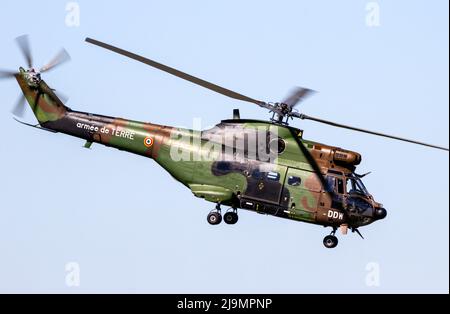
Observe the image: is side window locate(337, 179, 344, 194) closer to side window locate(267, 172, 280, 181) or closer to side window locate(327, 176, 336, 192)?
side window locate(327, 176, 336, 192)

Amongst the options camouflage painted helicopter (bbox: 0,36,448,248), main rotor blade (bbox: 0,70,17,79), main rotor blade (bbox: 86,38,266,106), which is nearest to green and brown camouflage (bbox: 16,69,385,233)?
camouflage painted helicopter (bbox: 0,36,448,248)

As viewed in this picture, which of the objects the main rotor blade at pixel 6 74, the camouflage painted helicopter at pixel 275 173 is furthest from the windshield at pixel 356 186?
the main rotor blade at pixel 6 74

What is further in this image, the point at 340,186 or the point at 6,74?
the point at 6,74

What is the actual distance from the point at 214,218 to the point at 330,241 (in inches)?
184

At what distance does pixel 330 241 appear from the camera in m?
38.7

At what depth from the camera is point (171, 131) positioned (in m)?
40.4

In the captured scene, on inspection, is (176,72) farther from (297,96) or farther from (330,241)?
(330,241)

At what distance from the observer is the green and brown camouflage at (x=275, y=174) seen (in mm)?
38531

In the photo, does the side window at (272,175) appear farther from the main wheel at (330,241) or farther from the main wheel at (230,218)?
the main wheel at (330,241)

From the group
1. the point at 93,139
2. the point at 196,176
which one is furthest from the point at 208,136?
the point at 93,139

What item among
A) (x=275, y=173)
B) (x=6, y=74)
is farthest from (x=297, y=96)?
(x=6, y=74)

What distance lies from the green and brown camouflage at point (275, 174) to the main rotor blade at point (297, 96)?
125 centimetres

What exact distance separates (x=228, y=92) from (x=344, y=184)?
19.9ft
